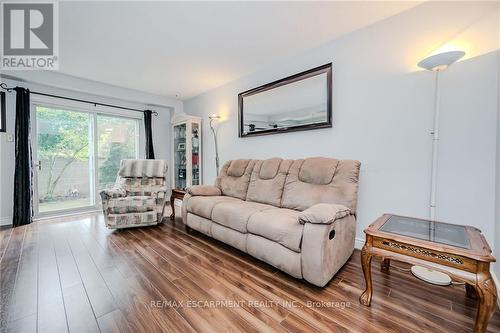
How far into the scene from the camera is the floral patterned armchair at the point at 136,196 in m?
2.94

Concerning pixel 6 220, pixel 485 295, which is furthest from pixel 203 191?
pixel 6 220

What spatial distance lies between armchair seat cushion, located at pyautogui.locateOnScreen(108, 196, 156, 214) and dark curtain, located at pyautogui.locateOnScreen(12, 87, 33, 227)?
1.54 meters

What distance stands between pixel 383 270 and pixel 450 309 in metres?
0.50

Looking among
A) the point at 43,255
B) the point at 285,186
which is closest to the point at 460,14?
the point at 285,186

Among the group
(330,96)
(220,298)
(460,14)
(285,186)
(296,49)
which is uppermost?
(296,49)

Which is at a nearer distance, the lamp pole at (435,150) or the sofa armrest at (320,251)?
the sofa armrest at (320,251)

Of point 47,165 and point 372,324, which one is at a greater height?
point 47,165

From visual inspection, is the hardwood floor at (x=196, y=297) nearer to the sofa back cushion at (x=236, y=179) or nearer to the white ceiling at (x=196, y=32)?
the sofa back cushion at (x=236, y=179)

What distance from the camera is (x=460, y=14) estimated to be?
5.67 feet

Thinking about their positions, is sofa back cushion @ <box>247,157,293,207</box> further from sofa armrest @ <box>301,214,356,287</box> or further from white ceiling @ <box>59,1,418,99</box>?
white ceiling @ <box>59,1,418,99</box>

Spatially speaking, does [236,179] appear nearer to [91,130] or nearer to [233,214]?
[233,214]

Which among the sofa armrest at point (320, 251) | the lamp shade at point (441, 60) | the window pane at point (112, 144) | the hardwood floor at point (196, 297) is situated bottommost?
the hardwood floor at point (196, 297)

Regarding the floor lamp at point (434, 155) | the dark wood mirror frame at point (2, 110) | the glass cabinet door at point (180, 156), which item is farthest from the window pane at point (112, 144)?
the floor lamp at point (434, 155)

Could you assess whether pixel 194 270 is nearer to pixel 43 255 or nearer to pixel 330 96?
pixel 43 255
